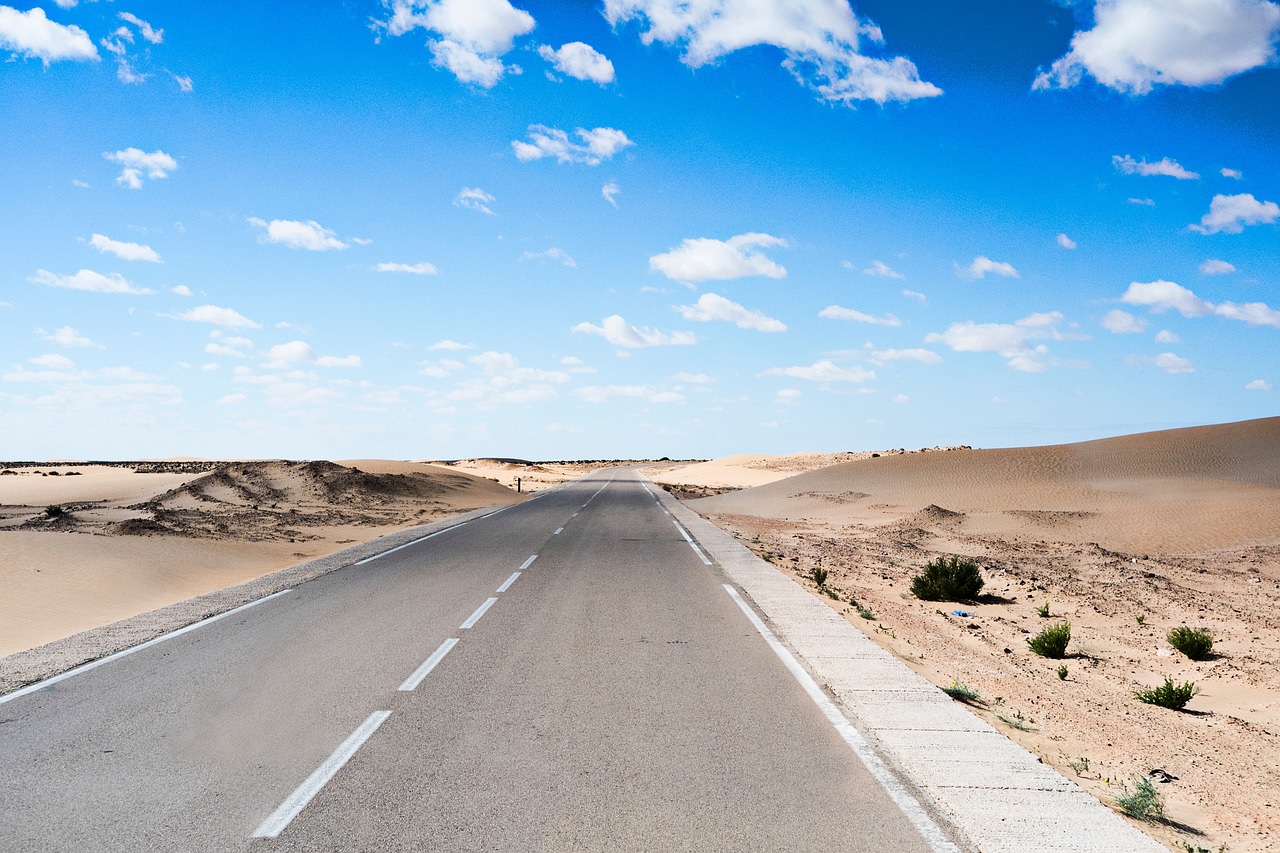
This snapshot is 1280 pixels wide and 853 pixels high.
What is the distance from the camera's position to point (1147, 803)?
18.9 ft

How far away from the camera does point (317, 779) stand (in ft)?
18.8

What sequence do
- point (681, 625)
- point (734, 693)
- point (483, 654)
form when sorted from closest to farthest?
point (734, 693)
point (483, 654)
point (681, 625)

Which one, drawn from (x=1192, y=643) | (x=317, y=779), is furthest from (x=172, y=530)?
(x=1192, y=643)

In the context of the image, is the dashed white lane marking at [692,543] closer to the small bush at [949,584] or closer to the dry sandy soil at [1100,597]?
the dry sandy soil at [1100,597]

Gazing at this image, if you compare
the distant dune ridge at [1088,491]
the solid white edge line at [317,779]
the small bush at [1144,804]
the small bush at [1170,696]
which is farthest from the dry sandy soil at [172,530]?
the distant dune ridge at [1088,491]

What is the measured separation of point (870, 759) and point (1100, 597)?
14.3 m

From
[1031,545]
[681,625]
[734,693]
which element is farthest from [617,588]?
[1031,545]

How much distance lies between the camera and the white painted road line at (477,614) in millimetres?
11414

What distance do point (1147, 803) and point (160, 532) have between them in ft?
93.4

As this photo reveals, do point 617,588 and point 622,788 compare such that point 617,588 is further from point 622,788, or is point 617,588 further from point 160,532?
point 160,532

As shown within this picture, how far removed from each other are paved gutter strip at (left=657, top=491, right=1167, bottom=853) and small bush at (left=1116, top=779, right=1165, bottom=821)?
292 millimetres

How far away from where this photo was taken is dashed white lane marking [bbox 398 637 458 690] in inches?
325

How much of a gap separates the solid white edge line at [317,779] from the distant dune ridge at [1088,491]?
2778cm

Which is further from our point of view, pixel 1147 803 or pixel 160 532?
pixel 160 532
